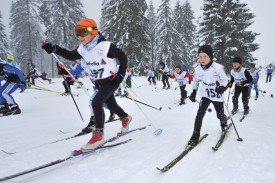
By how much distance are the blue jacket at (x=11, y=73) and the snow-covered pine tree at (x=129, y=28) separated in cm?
1888

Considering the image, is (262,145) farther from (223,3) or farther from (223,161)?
(223,3)

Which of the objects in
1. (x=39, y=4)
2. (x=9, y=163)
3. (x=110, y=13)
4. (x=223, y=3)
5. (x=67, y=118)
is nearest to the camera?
(x=9, y=163)

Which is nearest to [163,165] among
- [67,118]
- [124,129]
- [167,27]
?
[124,129]

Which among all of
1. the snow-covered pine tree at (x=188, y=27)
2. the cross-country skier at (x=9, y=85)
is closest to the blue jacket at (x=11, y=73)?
the cross-country skier at (x=9, y=85)

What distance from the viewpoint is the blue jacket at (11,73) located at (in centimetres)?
799

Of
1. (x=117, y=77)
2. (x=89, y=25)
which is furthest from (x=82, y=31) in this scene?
(x=117, y=77)

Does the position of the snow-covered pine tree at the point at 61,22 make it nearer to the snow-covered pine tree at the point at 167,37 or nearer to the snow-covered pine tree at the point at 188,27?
the snow-covered pine tree at the point at 167,37

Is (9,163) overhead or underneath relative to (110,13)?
underneath

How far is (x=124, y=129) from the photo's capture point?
188 inches

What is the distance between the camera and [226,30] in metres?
25.8

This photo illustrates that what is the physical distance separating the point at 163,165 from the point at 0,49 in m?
31.3

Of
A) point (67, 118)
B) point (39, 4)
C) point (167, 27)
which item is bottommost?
point (67, 118)

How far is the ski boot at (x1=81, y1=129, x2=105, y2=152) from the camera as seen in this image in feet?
12.1

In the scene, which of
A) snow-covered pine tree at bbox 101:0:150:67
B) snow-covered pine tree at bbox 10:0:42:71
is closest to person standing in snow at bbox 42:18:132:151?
snow-covered pine tree at bbox 101:0:150:67
